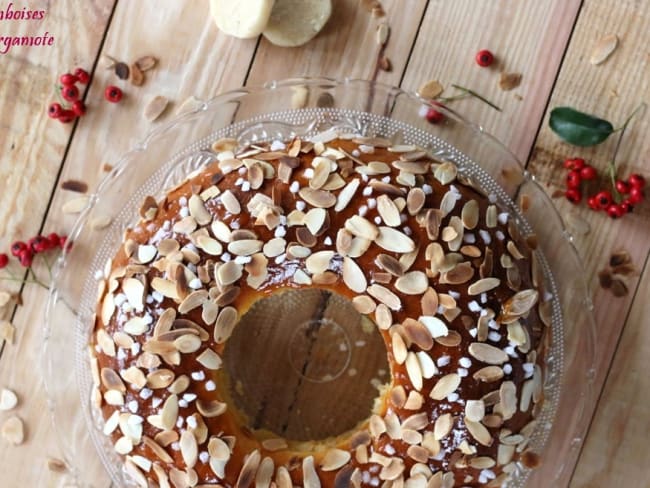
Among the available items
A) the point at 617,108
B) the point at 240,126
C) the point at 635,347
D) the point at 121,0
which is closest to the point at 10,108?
the point at 121,0

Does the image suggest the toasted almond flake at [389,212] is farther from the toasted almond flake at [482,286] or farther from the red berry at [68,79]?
the red berry at [68,79]

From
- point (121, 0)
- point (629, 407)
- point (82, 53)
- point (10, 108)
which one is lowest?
point (629, 407)

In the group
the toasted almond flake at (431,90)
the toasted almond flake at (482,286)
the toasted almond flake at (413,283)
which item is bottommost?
the toasted almond flake at (413,283)

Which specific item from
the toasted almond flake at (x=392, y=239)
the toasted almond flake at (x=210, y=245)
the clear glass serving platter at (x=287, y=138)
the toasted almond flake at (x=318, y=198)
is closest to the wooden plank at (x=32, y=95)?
the clear glass serving platter at (x=287, y=138)

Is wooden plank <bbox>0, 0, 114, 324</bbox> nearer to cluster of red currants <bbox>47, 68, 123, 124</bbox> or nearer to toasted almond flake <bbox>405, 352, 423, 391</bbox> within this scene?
cluster of red currants <bbox>47, 68, 123, 124</bbox>

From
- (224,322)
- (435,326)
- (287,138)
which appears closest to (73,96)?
(287,138)

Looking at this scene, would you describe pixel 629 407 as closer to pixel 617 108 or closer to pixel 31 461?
pixel 617 108

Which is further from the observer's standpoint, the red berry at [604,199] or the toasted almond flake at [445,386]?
the red berry at [604,199]
